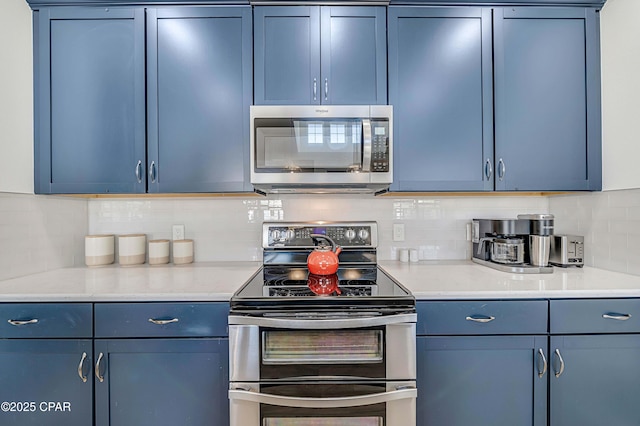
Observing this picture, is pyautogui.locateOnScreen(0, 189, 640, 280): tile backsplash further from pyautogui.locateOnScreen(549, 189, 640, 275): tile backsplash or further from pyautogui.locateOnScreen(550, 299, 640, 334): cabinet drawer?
pyautogui.locateOnScreen(550, 299, 640, 334): cabinet drawer

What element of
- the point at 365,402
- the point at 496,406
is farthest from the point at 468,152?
the point at 365,402

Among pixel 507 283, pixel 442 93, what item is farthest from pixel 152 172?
pixel 507 283

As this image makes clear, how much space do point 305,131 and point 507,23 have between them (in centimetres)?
121

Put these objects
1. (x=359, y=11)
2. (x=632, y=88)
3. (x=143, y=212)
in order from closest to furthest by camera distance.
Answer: (x=632, y=88), (x=359, y=11), (x=143, y=212)

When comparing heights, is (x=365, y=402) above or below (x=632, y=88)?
below

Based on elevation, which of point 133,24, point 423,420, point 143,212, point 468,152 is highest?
point 133,24

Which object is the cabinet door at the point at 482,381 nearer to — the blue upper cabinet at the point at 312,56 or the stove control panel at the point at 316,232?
the stove control panel at the point at 316,232

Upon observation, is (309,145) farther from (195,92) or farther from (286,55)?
(195,92)

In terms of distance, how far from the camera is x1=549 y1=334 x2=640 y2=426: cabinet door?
143 cm

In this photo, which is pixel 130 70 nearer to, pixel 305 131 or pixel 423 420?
pixel 305 131

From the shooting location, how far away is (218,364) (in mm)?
1418

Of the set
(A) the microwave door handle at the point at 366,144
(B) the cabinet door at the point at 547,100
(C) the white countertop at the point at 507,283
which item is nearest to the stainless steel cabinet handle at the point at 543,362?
(C) the white countertop at the point at 507,283

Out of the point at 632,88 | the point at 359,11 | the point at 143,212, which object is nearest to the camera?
the point at 632,88

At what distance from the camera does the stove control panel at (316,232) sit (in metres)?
2.06
